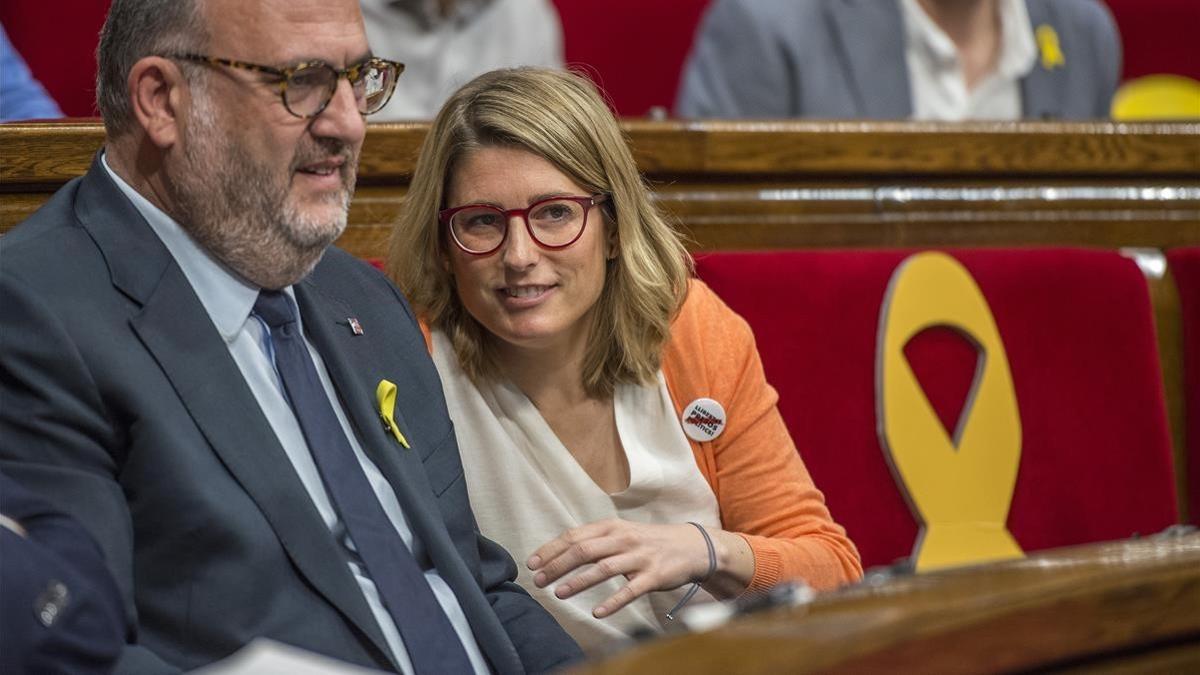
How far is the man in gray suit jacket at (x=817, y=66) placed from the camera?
76.7 inches

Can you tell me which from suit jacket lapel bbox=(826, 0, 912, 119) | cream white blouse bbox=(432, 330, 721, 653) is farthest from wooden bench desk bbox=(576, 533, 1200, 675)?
suit jacket lapel bbox=(826, 0, 912, 119)

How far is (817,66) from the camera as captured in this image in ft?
6.39

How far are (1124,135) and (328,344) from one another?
942mm

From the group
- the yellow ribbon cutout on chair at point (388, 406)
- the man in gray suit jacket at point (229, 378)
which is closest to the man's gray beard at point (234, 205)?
the man in gray suit jacket at point (229, 378)

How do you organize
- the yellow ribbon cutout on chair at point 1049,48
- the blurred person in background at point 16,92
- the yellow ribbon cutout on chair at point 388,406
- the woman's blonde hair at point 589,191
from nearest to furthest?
the yellow ribbon cutout on chair at point 388,406, the woman's blonde hair at point 589,191, the blurred person in background at point 16,92, the yellow ribbon cutout on chair at point 1049,48

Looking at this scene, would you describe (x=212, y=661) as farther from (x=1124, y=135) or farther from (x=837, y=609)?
(x=1124, y=135)

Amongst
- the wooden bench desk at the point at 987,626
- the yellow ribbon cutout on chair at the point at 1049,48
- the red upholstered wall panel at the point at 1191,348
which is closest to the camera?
the wooden bench desk at the point at 987,626

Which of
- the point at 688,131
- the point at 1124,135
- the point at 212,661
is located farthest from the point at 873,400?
the point at 212,661

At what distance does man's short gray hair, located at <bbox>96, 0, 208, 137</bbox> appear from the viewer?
0.96 m

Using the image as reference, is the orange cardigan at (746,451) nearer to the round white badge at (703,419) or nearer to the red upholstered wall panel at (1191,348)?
the round white badge at (703,419)

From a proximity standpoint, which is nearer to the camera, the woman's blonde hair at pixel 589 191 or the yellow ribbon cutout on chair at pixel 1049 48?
the woman's blonde hair at pixel 589 191

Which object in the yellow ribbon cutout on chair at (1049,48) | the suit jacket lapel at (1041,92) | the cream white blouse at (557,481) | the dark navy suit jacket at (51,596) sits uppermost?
the yellow ribbon cutout on chair at (1049,48)

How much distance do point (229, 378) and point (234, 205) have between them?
114mm

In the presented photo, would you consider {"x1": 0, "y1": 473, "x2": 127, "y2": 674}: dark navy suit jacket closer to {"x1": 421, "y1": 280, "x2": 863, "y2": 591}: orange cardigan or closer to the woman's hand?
the woman's hand
